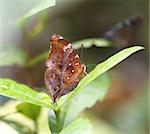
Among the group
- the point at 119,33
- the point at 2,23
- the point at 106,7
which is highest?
the point at 119,33

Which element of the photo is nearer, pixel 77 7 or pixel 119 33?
pixel 119 33

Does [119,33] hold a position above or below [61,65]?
below

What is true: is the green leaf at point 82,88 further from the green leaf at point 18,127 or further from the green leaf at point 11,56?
the green leaf at point 11,56

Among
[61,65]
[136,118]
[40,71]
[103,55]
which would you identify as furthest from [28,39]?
[103,55]

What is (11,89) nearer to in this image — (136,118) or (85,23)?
(136,118)

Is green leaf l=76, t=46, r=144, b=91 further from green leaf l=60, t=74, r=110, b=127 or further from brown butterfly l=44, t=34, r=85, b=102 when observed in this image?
green leaf l=60, t=74, r=110, b=127

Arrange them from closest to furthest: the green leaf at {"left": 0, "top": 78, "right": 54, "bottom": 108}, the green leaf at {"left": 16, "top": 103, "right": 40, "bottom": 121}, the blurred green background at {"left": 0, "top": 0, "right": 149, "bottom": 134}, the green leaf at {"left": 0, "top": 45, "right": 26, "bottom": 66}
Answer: the green leaf at {"left": 0, "top": 78, "right": 54, "bottom": 108}
the green leaf at {"left": 16, "top": 103, "right": 40, "bottom": 121}
the green leaf at {"left": 0, "top": 45, "right": 26, "bottom": 66}
the blurred green background at {"left": 0, "top": 0, "right": 149, "bottom": 134}

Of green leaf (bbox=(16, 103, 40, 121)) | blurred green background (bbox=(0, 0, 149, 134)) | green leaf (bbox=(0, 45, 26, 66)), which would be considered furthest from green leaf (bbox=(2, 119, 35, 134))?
blurred green background (bbox=(0, 0, 149, 134))

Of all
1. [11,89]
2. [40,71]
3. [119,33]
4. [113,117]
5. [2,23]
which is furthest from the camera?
[40,71]
